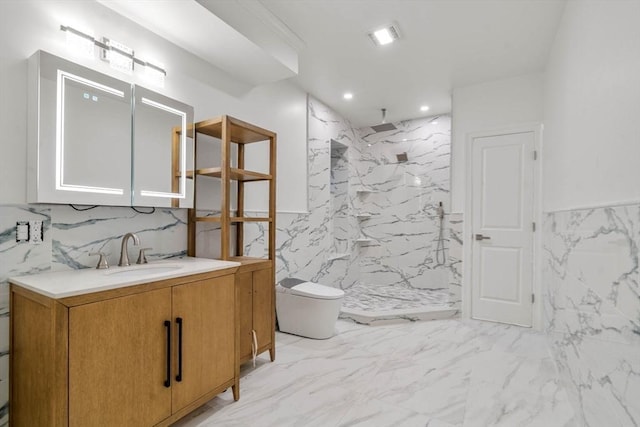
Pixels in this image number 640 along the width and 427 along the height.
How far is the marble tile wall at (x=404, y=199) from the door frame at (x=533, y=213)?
1072 millimetres

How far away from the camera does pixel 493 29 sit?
2.51 meters

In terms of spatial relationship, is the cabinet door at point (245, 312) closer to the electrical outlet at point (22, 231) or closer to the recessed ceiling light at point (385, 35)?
the electrical outlet at point (22, 231)

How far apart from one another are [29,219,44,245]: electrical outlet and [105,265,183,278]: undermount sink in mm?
342

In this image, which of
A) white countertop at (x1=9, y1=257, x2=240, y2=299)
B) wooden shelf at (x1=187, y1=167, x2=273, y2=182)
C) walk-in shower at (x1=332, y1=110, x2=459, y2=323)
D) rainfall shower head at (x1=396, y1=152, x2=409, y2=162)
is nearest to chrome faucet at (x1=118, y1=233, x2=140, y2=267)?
white countertop at (x1=9, y1=257, x2=240, y2=299)

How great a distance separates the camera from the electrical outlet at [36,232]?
1.54 meters

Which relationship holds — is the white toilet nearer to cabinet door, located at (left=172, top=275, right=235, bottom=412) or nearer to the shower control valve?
cabinet door, located at (left=172, top=275, right=235, bottom=412)

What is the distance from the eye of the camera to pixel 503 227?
3.36 m

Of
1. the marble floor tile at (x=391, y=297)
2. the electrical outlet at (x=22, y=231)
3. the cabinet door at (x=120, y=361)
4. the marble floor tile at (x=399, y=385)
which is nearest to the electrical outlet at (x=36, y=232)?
the electrical outlet at (x=22, y=231)

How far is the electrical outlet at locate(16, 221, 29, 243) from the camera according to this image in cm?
150

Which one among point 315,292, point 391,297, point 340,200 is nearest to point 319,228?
point 340,200

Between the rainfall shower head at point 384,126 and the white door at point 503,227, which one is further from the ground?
the rainfall shower head at point 384,126

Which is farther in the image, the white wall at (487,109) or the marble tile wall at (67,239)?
the white wall at (487,109)

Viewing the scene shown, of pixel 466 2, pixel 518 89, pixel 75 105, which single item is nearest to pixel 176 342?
pixel 75 105

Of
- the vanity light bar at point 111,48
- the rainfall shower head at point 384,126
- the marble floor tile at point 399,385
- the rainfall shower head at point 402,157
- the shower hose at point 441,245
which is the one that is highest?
the rainfall shower head at point 384,126
